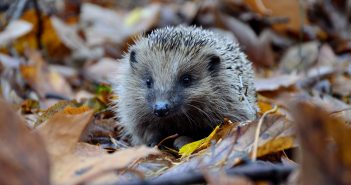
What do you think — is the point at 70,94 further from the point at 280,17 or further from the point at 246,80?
the point at 280,17

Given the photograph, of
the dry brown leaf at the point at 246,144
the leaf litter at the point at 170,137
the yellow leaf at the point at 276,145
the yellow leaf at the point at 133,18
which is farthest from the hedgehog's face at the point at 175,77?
the yellow leaf at the point at 133,18

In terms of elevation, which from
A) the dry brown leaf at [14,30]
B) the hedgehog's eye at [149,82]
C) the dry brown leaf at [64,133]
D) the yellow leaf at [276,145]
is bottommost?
the yellow leaf at [276,145]

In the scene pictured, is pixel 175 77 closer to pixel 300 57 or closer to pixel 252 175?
pixel 252 175

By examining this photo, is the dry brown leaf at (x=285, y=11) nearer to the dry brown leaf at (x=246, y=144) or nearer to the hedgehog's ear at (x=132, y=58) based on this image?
the hedgehog's ear at (x=132, y=58)

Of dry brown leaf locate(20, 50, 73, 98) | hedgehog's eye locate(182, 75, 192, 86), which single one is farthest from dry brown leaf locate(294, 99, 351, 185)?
dry brown leaf locate(20, 50, 73, 98)

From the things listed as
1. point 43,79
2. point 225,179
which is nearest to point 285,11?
point 43,79

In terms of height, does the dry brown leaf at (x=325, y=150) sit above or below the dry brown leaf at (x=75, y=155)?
above
